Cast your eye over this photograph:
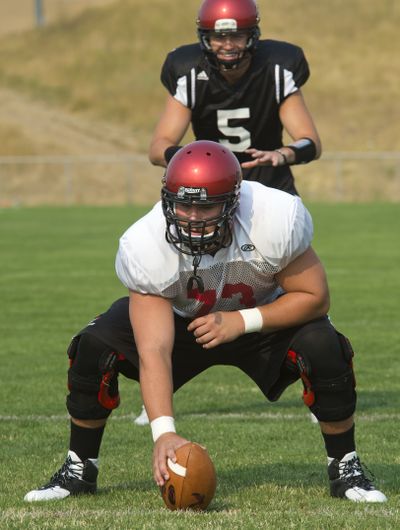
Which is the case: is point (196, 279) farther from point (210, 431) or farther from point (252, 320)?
point (210, 431)

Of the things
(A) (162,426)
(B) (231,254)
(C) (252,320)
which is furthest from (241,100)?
(A) (162,426)

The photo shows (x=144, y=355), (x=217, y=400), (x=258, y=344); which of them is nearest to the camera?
(x=144, y=355)

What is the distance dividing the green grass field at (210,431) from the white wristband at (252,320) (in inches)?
26.5

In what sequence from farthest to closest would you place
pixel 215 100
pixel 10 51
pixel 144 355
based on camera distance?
pixel 10 51
pixel 215 100
pixel 144 355

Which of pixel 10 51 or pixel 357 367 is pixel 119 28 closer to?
pixel 10 51

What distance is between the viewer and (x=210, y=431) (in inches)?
255

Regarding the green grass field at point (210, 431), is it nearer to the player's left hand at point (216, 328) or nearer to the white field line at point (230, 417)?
the white field line at point (230, 417)

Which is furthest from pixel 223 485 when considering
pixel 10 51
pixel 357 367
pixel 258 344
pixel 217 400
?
pixel 10 51

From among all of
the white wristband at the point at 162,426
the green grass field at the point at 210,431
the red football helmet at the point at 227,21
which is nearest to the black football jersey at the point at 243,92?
the red football helmet at the point at 227,21

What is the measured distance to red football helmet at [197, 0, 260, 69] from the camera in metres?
6.43

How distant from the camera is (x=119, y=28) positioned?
191 feet

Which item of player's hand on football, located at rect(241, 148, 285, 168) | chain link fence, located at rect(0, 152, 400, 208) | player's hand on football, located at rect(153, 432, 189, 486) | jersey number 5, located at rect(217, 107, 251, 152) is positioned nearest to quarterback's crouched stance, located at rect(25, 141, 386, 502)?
player's hand on football, located at rect(153, 432, 189, 486)

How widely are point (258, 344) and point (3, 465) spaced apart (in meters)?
1.45

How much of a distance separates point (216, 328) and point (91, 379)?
0.57m
